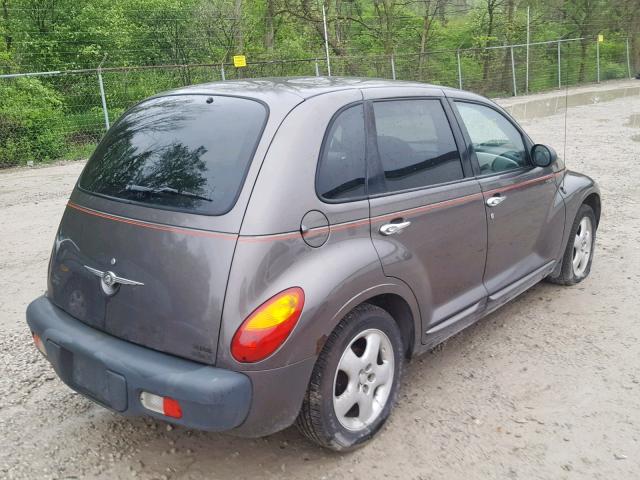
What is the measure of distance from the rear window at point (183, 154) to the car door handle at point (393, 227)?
2.45 feet

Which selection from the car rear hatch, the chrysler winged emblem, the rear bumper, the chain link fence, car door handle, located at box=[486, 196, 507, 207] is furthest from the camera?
the chain link fence

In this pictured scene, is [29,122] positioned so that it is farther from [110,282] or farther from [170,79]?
[110,282]

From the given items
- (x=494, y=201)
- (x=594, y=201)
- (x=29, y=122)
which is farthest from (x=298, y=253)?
(x=29, y=122)

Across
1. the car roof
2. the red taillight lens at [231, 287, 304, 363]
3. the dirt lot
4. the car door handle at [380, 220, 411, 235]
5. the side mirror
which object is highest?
the car roof

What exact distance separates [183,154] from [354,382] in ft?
4.35

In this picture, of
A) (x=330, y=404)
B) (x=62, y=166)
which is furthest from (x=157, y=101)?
(x=62, y=166)

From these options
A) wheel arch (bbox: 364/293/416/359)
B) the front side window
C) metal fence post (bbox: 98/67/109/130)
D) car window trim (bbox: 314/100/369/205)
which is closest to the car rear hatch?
car window trim (bbox: 314/100/369/205)

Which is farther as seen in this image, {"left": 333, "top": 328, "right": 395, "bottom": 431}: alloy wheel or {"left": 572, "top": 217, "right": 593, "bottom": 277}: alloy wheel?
Answer: {"left": 572, "top": 217, "right": 593, "bottom": 277}: alloy wheel

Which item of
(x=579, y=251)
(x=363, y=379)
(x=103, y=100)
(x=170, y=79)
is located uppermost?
(x=170, y=79)

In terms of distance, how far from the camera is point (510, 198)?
3.94 m

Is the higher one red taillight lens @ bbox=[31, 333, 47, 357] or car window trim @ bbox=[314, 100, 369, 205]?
car window trim @ bbox=[314, 100, 369, 205]

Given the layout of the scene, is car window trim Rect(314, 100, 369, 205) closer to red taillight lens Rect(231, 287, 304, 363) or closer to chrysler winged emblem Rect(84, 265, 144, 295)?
red taillight lens Rect(231, 287, 304, 363)

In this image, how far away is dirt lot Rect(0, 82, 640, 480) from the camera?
2.91m

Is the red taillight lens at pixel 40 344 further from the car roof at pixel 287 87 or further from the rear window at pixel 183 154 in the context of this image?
the car roof at pixel 287 87
